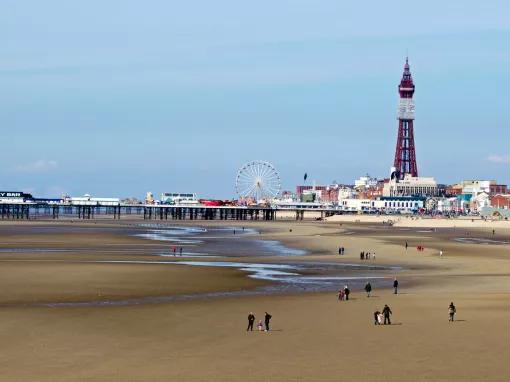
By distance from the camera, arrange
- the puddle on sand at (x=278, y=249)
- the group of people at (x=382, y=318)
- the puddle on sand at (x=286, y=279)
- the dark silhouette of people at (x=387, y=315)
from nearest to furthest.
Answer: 1. the dark silhouette of people at (x=387, y=315)
2. the group of people at (x=382, y=318)
3. the puddle on sand at (x=286, y=279)
4. the puddle on sand at (x=278, y=249)

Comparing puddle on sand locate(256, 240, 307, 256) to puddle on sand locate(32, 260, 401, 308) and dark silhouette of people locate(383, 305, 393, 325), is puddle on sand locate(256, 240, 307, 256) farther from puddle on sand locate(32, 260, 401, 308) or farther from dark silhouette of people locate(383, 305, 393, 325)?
dark silhouette of people locate(383, 305, 393, 325)

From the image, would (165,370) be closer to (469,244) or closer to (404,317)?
(404,317)

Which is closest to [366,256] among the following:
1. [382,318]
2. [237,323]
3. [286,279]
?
[286,279]

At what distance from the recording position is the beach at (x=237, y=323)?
2369cm

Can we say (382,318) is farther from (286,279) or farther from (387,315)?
(286,279)

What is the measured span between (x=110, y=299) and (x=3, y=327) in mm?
8634

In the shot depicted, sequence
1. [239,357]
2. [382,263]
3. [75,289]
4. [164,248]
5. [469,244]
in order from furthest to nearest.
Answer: [469,244]
[164,248]
[382,263]
[75,289]
[239,357]

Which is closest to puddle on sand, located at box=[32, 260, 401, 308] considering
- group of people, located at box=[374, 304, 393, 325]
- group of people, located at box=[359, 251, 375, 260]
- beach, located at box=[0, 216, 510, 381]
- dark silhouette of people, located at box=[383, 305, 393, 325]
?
beach, located at box=[0, 216, 510, 381]

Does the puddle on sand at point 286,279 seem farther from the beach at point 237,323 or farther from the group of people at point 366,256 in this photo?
the group of people at point 366,256

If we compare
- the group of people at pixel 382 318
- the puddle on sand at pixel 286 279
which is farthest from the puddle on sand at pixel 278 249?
the group of people at pixel 382 318

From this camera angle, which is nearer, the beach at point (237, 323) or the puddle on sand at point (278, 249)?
the beach at point (237, 323)

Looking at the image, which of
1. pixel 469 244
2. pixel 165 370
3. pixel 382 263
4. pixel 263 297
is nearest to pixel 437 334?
pixel 165 370

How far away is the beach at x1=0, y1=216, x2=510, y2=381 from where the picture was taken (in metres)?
23.7

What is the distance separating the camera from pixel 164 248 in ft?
245
